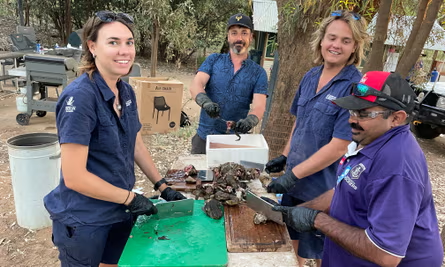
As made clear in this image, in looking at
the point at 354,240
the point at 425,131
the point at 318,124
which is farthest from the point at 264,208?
the point at 425,131

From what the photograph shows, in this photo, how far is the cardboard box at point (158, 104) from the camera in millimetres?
6605

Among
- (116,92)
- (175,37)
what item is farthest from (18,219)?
(175,37)

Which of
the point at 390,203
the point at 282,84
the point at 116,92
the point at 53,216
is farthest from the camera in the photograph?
the point at 282,84

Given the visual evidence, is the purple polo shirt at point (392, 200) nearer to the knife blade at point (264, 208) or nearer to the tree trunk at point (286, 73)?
the knife blade at point (264, 208)

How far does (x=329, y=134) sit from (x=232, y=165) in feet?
2.50

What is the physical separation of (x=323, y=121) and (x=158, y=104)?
4983 mm

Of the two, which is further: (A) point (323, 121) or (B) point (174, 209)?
(A) point (323, 121)

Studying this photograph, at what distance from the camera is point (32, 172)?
3449 millimetres

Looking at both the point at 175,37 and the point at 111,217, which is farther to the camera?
the point at 175,37

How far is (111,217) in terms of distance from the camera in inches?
72.8

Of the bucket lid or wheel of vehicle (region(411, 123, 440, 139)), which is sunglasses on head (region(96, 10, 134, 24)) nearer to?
the bucket lid

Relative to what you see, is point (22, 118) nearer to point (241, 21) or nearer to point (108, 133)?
point (241, 21)

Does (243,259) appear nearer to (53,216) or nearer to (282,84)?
(53,216)

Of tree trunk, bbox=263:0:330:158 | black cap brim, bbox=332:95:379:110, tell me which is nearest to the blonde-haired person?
black cap brim, bbox=332:95:379:110
